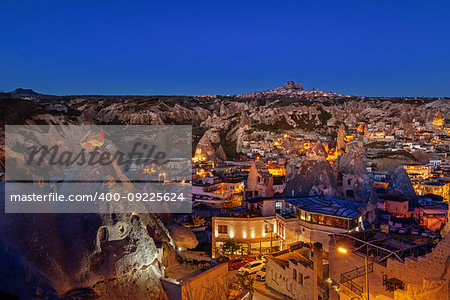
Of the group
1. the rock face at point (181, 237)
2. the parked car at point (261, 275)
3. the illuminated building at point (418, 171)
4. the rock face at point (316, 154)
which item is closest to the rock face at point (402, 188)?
the rock face at point (316, 154)

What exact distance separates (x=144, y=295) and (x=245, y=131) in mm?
79127

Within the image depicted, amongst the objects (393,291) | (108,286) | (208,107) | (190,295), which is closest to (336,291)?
(393,291)

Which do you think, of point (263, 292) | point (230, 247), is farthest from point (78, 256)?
point (230, 247)

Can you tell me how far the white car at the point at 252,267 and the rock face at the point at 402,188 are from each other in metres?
21.1

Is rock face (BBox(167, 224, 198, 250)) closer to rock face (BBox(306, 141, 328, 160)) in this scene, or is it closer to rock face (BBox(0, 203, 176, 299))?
rock face (BBox(0, 203, 176, 299))

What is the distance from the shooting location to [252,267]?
18312mm

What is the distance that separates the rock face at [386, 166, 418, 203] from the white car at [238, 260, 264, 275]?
832 inches

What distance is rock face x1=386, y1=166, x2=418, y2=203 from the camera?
1321 inches

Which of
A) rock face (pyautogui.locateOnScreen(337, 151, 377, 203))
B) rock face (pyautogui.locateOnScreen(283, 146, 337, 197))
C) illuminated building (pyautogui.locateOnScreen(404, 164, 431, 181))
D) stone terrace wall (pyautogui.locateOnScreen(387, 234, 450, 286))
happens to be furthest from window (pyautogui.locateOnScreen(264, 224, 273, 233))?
illuminated building (pyautogui.locateOnScreen(404, 164, 431, 181))

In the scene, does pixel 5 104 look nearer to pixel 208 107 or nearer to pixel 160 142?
pixel 160 142

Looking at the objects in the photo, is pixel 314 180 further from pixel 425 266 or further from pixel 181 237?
pixel 425 266

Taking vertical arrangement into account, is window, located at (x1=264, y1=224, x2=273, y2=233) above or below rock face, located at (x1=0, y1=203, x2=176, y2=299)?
below

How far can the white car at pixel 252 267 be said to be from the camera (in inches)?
686

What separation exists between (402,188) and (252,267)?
23.1 meters
